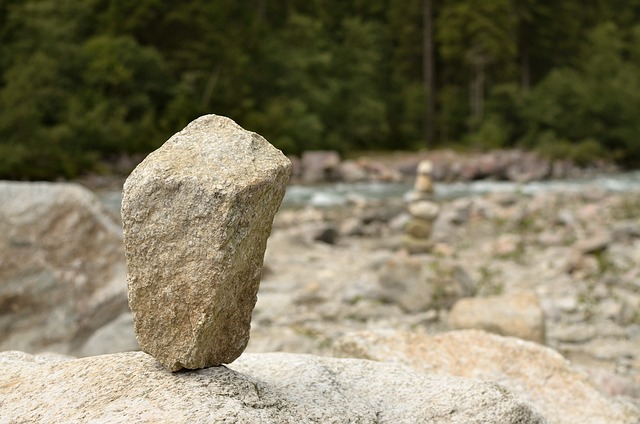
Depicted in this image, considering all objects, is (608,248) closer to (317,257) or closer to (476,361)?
(317,257)

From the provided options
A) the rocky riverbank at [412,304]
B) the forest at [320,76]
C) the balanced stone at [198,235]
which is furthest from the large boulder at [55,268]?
the forest at [320,76]

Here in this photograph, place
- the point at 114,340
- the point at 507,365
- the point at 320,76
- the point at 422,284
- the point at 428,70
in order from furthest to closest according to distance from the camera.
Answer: the point at 428,70, the point at 320,76, the point at 422,284, the point at 114,340, the point at 507,365

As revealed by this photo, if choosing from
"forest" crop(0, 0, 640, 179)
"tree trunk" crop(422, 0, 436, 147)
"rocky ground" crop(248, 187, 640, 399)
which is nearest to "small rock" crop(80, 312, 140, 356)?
"rocky ground" crop(248, 187, 640, 399)

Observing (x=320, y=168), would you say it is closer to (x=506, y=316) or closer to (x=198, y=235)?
(x=506, y=316)

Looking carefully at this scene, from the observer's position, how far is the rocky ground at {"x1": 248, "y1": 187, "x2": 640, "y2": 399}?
566 cm

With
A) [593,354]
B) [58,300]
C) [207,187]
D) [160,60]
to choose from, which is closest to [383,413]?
[207,187]

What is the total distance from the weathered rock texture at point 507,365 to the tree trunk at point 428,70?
33.6 meters

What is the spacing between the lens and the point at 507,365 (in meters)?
3.33

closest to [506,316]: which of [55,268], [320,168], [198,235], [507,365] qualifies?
[507,365]

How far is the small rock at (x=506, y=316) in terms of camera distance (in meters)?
4.92

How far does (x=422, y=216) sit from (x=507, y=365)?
5965 mm

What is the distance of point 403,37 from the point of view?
38.9m

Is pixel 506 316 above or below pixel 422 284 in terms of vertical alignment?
above

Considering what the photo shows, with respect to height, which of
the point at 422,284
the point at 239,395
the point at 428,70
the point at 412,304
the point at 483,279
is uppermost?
the point at 239,395
